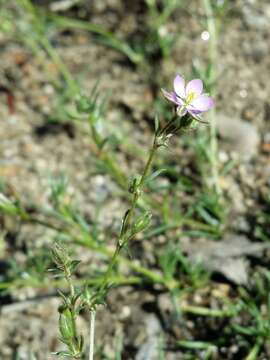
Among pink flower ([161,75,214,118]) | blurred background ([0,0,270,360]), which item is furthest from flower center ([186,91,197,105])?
blurred background ([0,0,270,360])

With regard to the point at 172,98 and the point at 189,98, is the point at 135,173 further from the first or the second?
the point at 172,98

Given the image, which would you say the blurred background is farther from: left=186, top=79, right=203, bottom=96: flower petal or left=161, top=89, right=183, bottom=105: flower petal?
left=161, top=89, right=183, bottom=105: flower petal

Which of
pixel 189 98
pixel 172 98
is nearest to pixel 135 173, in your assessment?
pixel 189 98

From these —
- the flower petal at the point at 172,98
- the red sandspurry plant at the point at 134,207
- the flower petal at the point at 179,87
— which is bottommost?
the red sandspurry plant at the point at 134,207

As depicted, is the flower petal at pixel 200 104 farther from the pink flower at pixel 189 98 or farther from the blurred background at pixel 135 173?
the blurred background at pixel 135 173

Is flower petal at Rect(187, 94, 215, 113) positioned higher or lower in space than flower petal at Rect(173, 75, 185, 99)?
lower

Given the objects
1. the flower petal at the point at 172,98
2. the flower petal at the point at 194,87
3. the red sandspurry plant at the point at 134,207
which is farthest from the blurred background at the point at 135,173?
the flower petal at the point at 172,98

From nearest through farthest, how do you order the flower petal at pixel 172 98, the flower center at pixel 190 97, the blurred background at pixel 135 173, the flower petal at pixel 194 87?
the flower petal at pixel 172 98, the flower center at pixel 190 97, the flower petal at pixel 194 87, the blurred background at pixel 135 173
